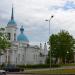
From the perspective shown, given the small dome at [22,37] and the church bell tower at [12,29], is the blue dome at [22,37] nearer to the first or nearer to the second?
the small dome at [22,37]

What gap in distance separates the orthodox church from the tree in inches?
322

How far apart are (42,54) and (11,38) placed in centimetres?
2655

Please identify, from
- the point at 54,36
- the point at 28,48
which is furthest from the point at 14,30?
the point at 54,36

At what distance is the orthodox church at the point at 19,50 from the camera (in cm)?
11650

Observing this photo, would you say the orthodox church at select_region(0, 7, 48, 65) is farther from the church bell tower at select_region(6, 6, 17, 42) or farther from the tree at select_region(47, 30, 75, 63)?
the tree at select_region(47, 30, 75, 63)

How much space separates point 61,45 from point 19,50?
15742 millimetres

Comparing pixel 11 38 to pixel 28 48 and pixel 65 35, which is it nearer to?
pixel 28 48

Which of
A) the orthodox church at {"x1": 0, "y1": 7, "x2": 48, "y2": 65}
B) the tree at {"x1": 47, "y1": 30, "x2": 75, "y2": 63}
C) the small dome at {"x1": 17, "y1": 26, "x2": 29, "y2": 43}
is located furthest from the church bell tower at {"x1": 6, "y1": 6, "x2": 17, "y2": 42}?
the tree at {"x1": 47, "y1": 30, "x2": 75, "y2": 63}

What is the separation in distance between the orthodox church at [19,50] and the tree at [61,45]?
817cm

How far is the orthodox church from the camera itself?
11650 cm

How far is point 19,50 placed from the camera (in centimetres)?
12225

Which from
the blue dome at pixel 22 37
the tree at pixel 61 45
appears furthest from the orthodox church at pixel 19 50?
the tree at pixel 61 45

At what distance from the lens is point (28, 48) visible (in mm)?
127000

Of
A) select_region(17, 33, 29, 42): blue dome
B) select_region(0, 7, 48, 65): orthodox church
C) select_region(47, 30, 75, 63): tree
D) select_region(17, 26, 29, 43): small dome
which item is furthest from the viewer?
select_region(17, 33, 29, 42): blue dome
